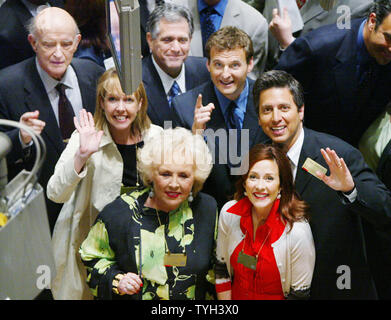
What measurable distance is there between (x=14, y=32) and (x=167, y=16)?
856mm

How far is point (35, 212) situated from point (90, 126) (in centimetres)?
112

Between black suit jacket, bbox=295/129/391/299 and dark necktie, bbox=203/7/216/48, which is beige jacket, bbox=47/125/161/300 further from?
black suit jacket, bbox=295/129/391/299

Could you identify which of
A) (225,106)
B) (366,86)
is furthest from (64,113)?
(366,86)

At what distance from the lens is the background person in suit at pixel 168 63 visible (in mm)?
3939

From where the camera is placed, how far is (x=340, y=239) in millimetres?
3689

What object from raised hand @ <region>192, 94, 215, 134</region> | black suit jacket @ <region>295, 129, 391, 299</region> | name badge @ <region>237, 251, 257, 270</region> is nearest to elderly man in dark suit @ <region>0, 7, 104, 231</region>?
raised hand @ <region>192, 94, 215, 134</region>

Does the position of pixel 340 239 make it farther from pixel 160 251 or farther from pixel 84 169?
pixel 84 169

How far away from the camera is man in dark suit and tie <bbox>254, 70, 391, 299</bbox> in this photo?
11.9 ft

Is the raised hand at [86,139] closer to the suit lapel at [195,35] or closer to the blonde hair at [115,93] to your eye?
the blonde hair at [115,93]

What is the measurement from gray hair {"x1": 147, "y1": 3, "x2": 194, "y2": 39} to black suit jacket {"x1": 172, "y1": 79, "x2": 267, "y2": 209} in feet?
1.20

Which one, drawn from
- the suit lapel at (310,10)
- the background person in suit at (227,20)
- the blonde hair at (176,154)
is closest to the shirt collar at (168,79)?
the background person in suit at (227,20)

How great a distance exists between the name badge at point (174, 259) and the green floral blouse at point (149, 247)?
0.07 feet
